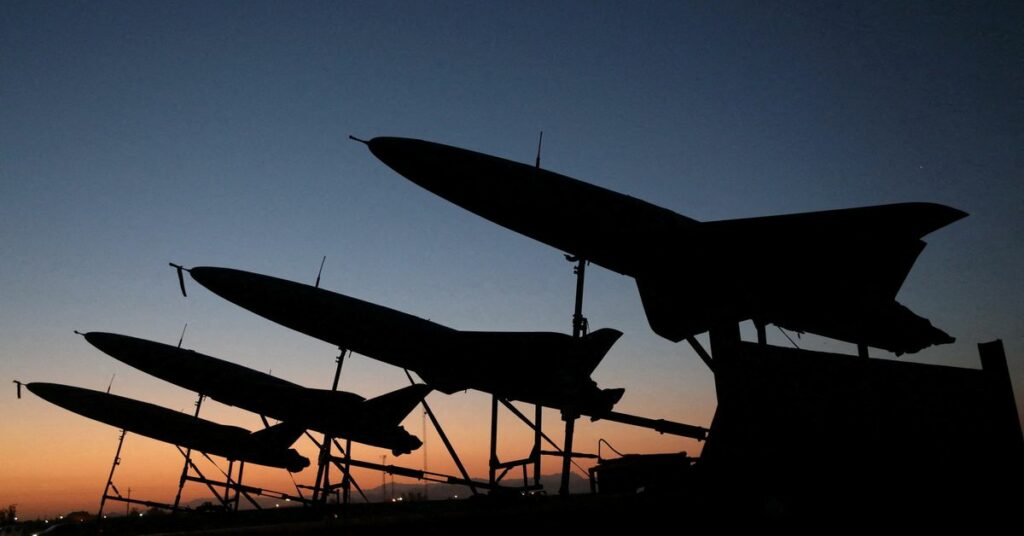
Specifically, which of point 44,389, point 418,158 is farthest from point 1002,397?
point 44,389

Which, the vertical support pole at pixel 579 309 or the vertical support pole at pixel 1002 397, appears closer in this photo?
the vertical support pole at pixel 1002 397

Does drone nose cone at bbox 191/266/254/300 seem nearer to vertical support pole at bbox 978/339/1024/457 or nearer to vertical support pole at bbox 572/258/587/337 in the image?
vertical support pole at bbox 572/258/587/337

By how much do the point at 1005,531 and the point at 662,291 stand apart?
5.77 m

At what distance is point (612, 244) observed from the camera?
9.18 meters

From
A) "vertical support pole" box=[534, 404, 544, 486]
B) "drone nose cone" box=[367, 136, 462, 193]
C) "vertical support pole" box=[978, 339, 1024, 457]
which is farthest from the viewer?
"vertical support pole" box=[534, 404, 544, 486]

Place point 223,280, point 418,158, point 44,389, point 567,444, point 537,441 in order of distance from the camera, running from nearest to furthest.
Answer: point 418,158, point 567,444, point 537,441, point 223,280, point 44,389

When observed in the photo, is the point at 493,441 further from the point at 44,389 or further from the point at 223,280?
the point at 44,389

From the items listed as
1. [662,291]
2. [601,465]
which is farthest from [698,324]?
[601,465]

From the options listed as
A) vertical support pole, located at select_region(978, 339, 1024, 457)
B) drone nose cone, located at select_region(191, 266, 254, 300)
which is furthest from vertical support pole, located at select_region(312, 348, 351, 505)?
vertical support pole, located at select_region(978, 339, 1024, 457)

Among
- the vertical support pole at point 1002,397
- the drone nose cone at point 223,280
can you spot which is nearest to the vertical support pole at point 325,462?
the drone nose cone at point 223,280

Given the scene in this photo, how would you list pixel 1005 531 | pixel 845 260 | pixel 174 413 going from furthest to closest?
pixel 174 413 → pixel 845 260 → pixel 1005 531

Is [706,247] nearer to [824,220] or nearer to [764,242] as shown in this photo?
[764,242]

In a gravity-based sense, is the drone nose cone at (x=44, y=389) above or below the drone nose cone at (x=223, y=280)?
below

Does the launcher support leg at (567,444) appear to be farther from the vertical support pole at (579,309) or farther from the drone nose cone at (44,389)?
the drone nose cone at (44,389)
